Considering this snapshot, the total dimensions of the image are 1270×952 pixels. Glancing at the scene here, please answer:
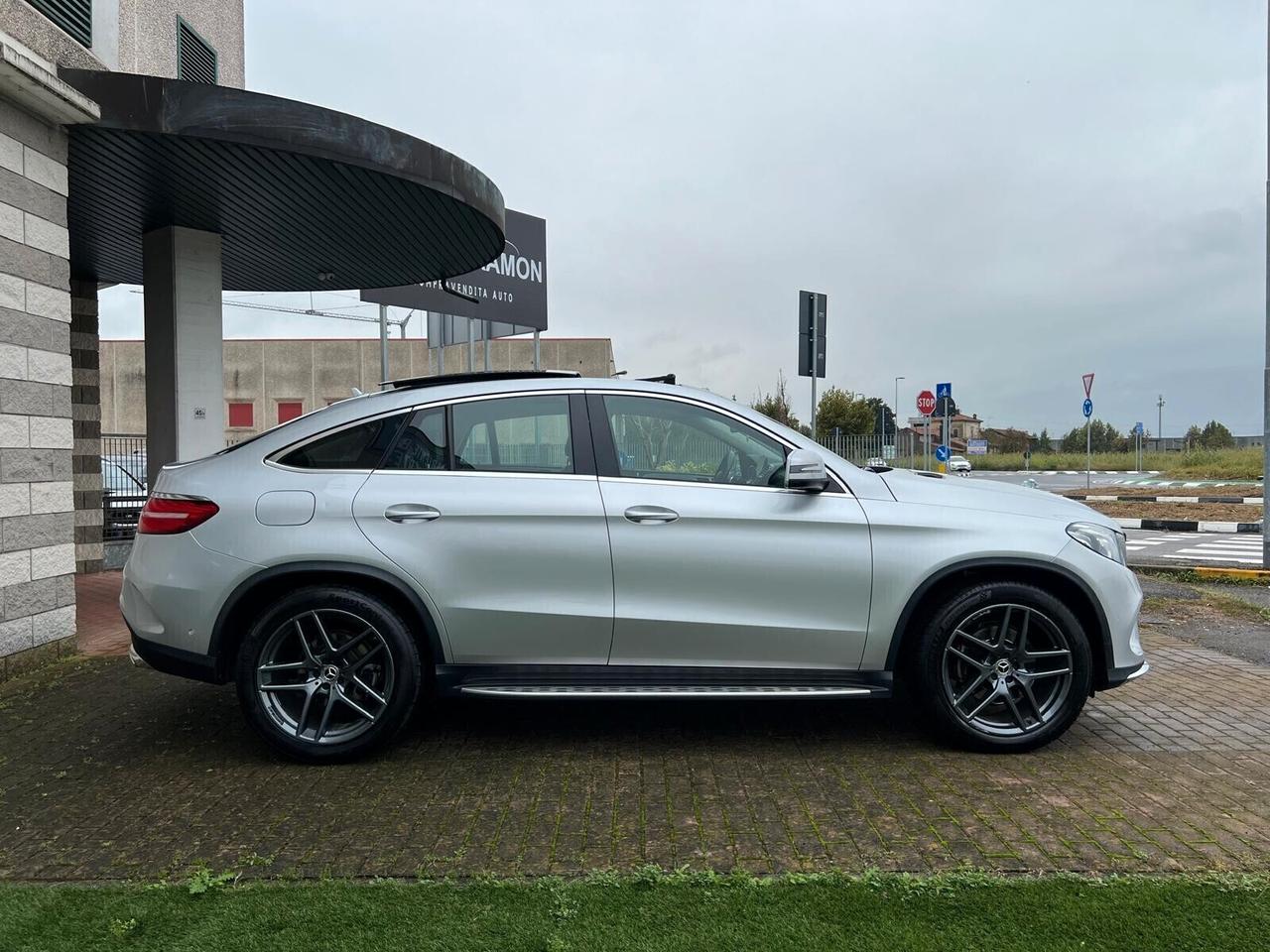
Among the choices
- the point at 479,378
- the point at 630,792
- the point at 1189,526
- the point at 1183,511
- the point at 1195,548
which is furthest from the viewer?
the point at 1183,511

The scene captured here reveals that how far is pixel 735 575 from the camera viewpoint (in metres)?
3.89

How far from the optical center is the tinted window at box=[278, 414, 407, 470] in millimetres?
4031

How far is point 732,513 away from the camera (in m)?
3.91

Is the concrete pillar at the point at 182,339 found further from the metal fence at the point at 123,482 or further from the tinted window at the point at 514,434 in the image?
the tinted window at the point at 514,434

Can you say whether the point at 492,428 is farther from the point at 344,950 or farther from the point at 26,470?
the point at 26,470

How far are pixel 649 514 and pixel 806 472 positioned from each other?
0.69m

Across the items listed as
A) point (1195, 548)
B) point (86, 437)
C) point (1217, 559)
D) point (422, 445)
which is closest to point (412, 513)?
point (422, 445)

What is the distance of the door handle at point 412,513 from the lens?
389 centimetres

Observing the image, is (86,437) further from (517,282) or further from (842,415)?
(842,415)

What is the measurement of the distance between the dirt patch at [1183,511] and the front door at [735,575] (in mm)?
15839

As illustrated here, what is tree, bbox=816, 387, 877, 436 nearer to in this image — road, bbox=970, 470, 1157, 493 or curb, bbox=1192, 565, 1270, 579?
road, bbox=970, 470, 1157, 493

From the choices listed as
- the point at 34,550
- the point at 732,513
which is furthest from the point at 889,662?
the point at 34,550

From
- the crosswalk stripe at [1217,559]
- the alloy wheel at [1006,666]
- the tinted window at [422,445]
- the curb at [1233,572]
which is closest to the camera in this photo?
the alloy wheel at [1006,666]

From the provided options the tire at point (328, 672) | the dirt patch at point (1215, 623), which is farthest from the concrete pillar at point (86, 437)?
the dirt patch at point (1215, 623)
